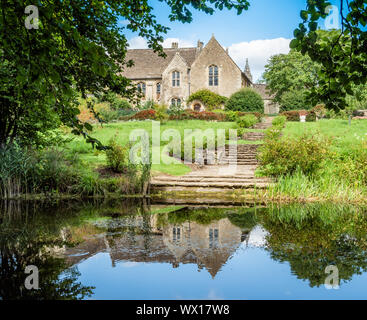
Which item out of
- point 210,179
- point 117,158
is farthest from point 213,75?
point 210,179

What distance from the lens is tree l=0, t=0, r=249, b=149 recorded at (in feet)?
9.60

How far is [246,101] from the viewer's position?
38.4m

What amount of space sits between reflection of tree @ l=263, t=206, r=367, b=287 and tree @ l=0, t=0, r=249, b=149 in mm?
2845

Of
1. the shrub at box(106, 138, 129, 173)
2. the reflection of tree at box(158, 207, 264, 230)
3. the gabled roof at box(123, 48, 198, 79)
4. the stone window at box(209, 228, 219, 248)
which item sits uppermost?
the gabled roof at box(123, 48, 198, 79)

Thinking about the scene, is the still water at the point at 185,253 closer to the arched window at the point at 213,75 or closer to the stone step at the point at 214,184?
the stone step at the point at 214,184

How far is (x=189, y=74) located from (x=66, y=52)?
38989 mm

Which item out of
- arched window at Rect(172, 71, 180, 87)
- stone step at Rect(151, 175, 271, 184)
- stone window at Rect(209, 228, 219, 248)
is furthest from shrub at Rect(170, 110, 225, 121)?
stone window at Rect(209, 228, 219, 248)

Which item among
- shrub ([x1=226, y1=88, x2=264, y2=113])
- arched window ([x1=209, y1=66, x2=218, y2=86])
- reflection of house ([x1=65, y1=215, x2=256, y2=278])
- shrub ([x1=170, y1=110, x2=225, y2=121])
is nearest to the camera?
reflection of house ([x1=65, y1=215, x2=256, y2=278])

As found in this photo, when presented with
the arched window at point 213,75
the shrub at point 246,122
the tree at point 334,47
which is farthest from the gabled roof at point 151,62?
the tree at point 334,47

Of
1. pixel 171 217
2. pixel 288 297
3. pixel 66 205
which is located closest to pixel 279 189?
pixel 171 217

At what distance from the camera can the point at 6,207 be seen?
8.78 m

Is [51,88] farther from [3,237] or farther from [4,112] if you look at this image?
[4,112]

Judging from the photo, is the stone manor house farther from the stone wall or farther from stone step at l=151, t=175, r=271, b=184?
stone step at l=151, t=175, r=271, b=184

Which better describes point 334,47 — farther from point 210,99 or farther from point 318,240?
point 210,99
